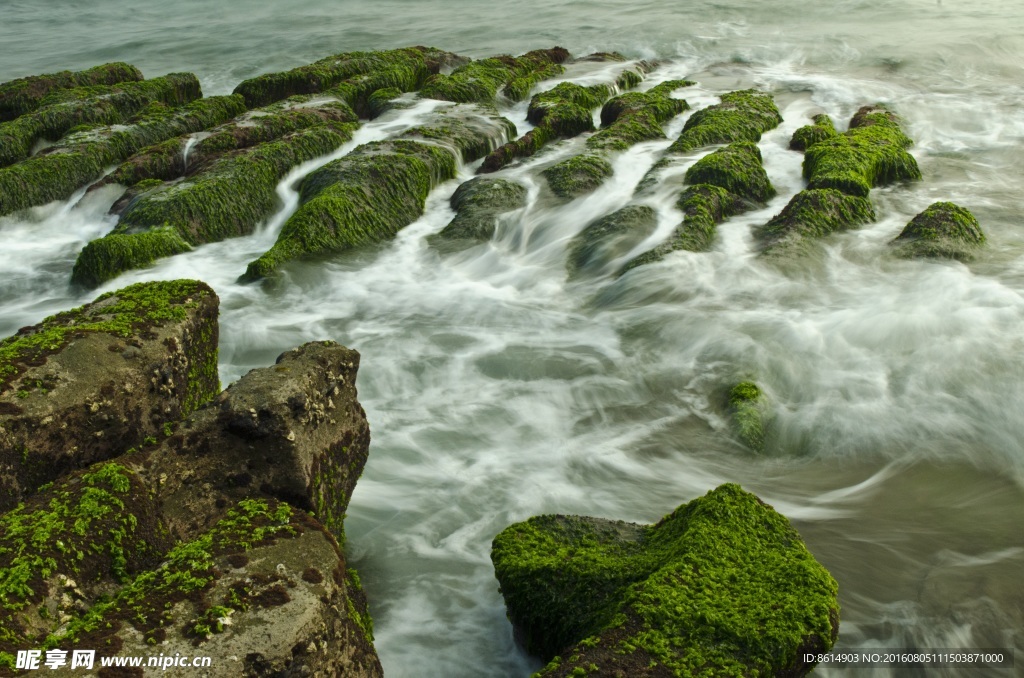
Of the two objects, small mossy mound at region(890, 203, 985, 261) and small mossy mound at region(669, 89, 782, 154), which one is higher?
small mossy mound at region(669, 89, 782, 154)

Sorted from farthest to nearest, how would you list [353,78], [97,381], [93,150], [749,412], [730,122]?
1. [353,78]
2. [730,122]
3. [93,150]
4. [749,412]
5. [97,381]

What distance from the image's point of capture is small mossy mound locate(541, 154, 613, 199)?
10.1m

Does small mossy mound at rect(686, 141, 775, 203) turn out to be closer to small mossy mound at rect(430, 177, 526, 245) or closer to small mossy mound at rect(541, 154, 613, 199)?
small mossy mound at rect(541, 154, 613, 199)

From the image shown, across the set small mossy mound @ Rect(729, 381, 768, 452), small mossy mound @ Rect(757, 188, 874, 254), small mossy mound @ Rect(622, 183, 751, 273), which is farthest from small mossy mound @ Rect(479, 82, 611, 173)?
small mossy mound @ Rect(729, 381, 768, 452)

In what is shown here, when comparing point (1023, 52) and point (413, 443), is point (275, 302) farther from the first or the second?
point (1023, 52)

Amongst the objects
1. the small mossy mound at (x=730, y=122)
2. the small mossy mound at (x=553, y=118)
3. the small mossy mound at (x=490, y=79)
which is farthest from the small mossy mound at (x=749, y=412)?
the small mossy mound at (x=490, y=79)

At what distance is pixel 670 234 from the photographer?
8781 millimetres

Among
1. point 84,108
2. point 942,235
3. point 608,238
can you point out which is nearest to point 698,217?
point 608,238

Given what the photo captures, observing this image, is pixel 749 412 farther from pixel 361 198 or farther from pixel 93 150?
pixel 93 150

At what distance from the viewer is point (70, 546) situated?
3277mm

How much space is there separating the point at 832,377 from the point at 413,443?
10.5ft

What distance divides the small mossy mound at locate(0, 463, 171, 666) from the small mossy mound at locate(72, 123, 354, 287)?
215 inches

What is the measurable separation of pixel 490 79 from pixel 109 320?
35.6ft

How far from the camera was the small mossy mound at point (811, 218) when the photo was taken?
27.9 feet
